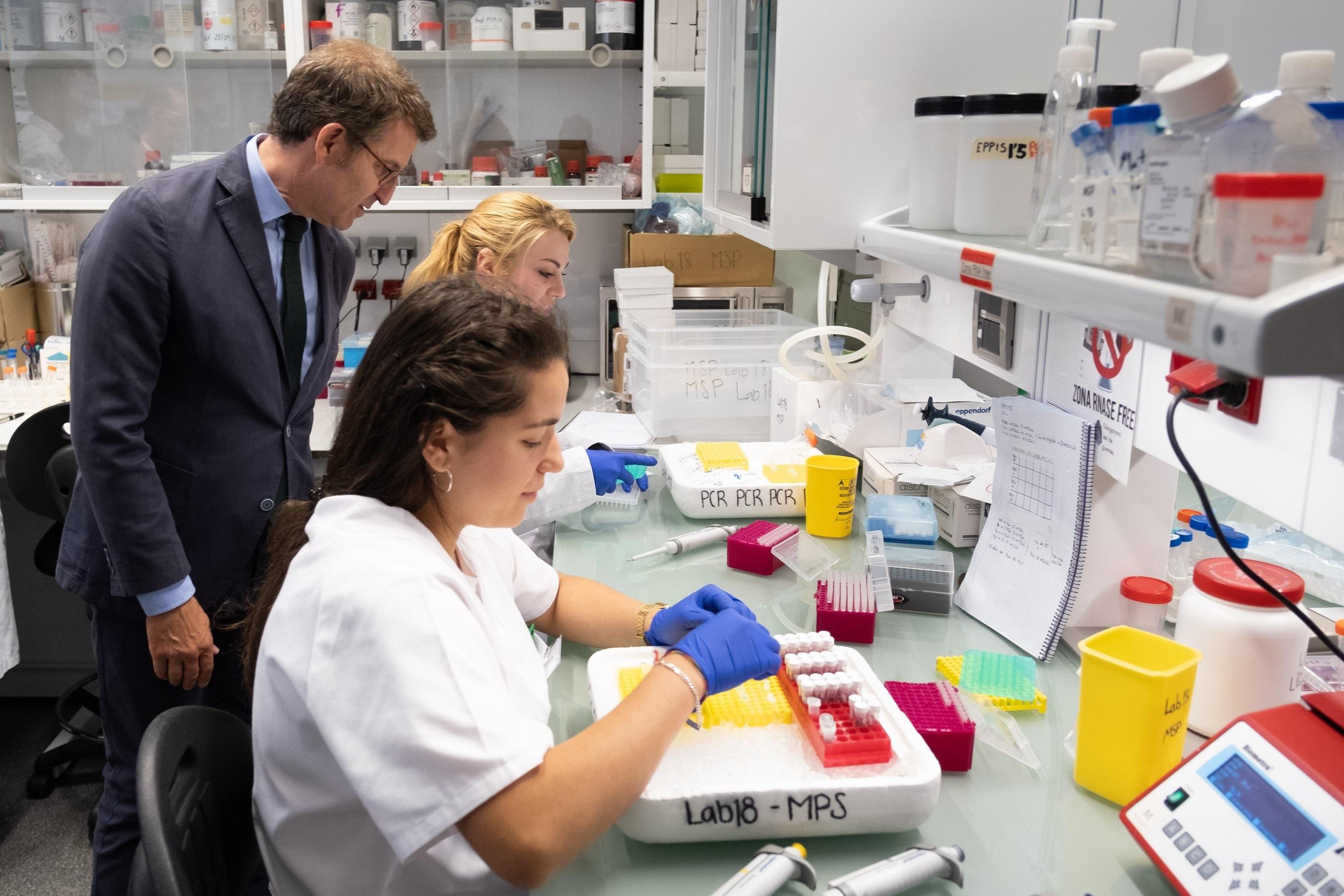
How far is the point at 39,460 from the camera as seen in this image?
2.29 meters

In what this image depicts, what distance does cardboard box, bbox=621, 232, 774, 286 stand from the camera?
10.5ft

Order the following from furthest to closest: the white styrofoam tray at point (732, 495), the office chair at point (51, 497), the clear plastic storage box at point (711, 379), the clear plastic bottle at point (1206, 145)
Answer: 1. the clear plastic storage box at point (711, 379)
2. the office chair at point (51, 497)
3. the white styrofoam tray at point (732, 495)
4. the clear plastic bottle at point (1206, 145)

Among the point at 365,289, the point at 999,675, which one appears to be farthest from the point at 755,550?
the point at 365,289

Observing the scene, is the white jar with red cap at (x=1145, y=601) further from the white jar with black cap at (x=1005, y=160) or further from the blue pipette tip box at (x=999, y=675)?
the white jar with black cap at (x=1005, y=160)

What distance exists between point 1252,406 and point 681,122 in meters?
2.50

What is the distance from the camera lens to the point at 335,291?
1.97 metres

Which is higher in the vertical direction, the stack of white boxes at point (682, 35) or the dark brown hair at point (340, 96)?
the stack of white boxes at point (682, 35)

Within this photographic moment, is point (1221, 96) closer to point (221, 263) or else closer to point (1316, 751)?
point (1316, 751)

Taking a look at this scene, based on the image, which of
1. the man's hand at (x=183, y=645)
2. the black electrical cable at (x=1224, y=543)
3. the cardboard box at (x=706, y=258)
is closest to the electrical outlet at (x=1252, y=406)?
the black electrical cable at (x=1224, y=543)

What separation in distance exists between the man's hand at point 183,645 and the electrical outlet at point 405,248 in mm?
2039

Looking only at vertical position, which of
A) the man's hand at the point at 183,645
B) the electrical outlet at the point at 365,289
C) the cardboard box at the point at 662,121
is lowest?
the man's hand at the point at 183,645

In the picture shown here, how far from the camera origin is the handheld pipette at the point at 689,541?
171 cm

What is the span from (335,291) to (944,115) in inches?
48.4

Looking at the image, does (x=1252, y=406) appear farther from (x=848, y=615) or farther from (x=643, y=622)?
(x=643, y=622)
